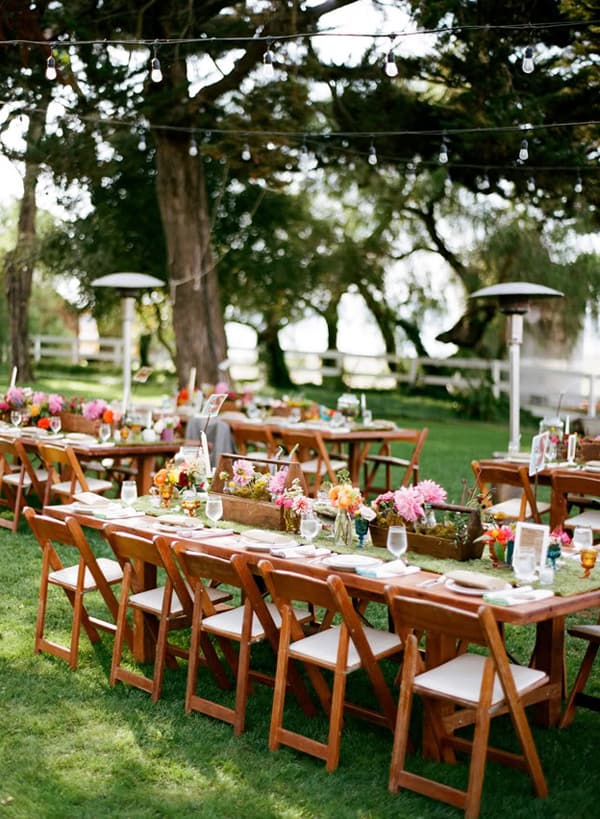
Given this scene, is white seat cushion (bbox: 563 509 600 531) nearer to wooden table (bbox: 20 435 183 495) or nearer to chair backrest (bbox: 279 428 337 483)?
chair backrest (bbox: 279 428 337 483)

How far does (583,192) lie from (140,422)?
784 centimetres

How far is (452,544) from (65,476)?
529 cm

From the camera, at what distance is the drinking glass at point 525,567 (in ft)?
13.8

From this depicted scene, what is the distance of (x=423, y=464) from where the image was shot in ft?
44.1

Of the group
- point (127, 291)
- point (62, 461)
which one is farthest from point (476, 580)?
point (127, 291)

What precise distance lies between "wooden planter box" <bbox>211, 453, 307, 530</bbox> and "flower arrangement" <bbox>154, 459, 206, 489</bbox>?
203mm

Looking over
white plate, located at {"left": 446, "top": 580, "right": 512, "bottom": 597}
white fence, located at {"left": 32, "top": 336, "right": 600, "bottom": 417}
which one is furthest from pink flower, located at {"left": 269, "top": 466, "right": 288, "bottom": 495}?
white fence, located at {"left": 32, "top": 336, "right": 600, "bottom": 417}

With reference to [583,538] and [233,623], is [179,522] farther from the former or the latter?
[583,538]

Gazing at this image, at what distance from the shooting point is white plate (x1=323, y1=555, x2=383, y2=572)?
439cm

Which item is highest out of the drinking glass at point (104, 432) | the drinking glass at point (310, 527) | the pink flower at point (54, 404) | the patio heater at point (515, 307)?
the patio heater at point (515, 307)

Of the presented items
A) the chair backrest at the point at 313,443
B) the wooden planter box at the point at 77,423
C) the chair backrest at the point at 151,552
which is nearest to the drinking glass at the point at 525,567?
the chair backrest at the point at 151,552

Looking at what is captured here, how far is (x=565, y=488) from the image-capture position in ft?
23.2

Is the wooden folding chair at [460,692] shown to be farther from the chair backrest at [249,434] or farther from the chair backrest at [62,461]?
the chair backrest at [249,434]

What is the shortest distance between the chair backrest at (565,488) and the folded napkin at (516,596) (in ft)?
9.46
